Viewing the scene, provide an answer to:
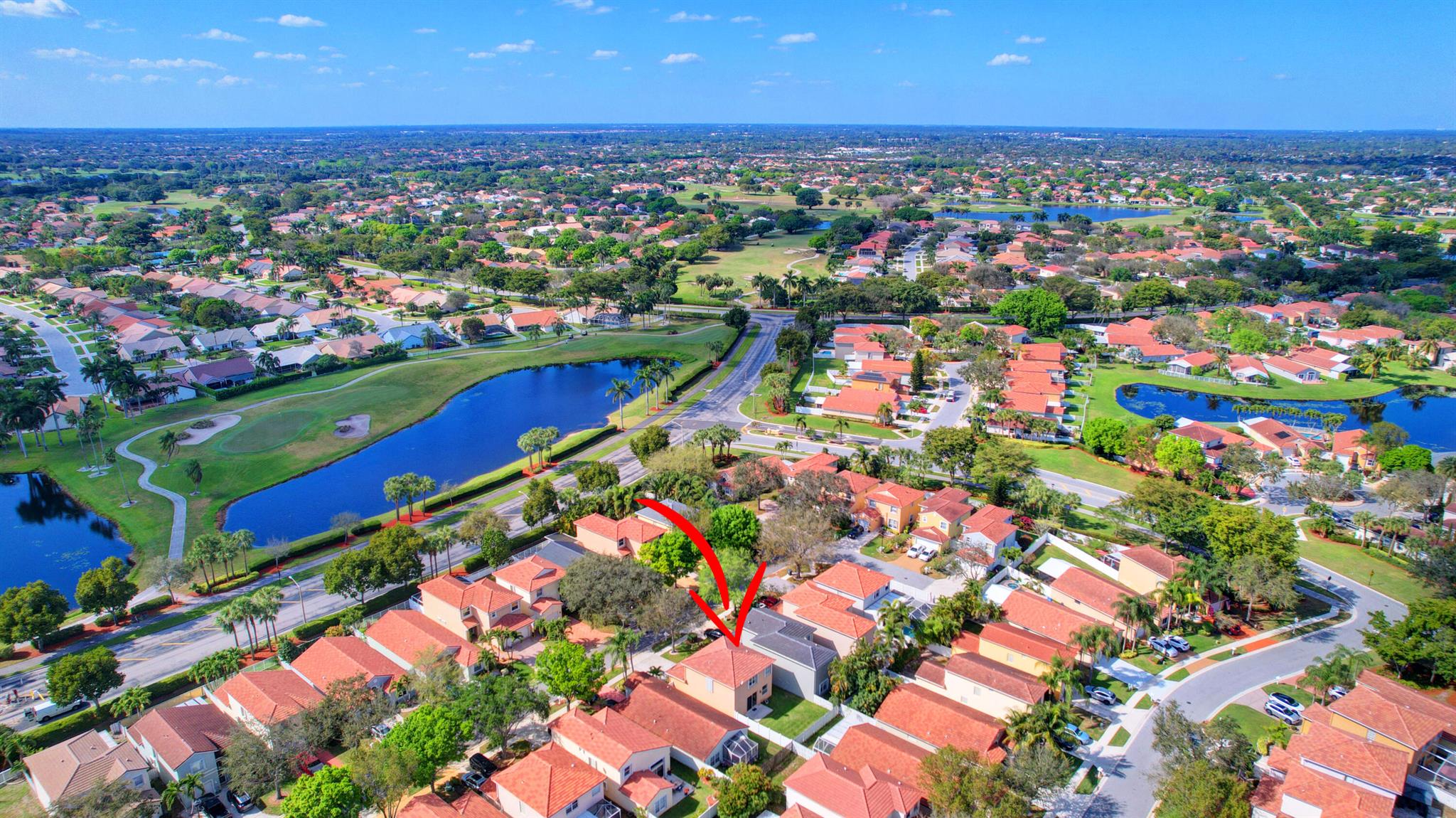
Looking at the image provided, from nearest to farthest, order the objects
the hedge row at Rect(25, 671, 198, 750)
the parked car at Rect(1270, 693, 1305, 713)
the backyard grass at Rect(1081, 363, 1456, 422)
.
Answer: the hedge row at Rect(25, 671, 198, 750)
the parked car at Rect(1270, 693, 1305, 713)
the backyard grass at Rect(1081, 363, 1456, 422)

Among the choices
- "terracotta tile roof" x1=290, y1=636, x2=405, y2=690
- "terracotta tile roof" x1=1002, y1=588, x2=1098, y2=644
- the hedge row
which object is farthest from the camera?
"terracotta tile roof" x1=1002, y1=588, x2=1098, y2=644

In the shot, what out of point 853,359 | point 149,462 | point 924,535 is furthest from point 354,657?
point 853,359

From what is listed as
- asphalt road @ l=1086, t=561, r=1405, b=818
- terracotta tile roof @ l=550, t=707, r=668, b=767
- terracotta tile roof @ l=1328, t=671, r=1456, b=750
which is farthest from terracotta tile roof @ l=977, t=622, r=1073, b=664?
terracotta tile roof @ l=550, t=707, r=668, b=767

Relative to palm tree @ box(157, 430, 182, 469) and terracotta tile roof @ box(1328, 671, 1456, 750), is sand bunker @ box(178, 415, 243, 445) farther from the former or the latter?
terracotta tile roof @ box(1328, 671, 1456, 750)

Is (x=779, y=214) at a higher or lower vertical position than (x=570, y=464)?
higher

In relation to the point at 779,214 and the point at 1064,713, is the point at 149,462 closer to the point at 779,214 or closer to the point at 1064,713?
the point at 1064,713
